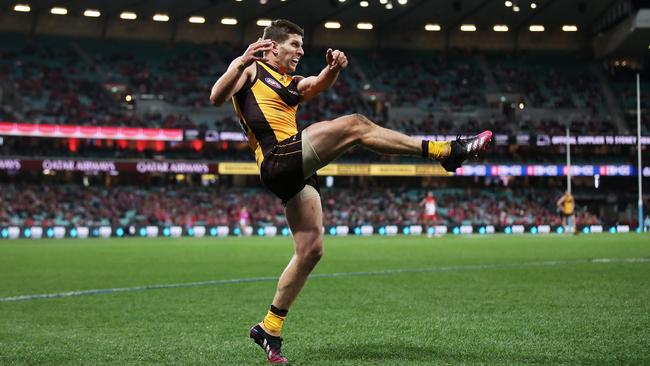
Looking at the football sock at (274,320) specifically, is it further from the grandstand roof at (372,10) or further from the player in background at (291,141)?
the grandstand roof at (372,10)

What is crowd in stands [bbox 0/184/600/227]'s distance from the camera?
48.1 metres

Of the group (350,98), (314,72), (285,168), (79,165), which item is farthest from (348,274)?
(314,72)

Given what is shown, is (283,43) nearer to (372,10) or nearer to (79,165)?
(79,165)

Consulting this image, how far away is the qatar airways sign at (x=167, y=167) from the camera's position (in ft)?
171

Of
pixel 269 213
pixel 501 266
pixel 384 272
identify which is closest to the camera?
pixel 384 272

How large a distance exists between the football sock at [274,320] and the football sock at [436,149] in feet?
5.36

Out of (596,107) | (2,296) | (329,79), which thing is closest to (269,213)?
(596,107)

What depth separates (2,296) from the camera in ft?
34.6

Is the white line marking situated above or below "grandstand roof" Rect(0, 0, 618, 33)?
below

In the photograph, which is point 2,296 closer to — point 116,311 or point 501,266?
Answer: point 116,311

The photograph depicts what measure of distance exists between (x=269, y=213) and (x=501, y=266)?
37.2 metres

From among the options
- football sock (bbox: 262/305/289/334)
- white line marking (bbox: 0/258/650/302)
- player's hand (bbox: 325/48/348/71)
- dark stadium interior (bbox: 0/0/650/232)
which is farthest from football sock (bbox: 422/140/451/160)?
dark stadium interior (bbox: 0/0/650/232)

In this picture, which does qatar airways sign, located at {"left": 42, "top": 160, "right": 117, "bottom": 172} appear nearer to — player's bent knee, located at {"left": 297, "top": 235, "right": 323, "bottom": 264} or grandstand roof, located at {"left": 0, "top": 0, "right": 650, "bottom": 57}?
grandstand roof, located at {"left": 0, "top": 0, "right": 650, "bottom": 57}

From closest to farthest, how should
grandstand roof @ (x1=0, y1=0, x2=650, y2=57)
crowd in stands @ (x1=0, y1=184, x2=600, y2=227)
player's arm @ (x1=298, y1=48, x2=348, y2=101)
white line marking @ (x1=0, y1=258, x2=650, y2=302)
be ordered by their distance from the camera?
player's arm @ (x1=298, y1=48, x2=348, y2=101) < white line marking @ (x1=0, y1=258, x2=650, y2=302) < crowd in stands @ (x1=0, y1=184, x2=600, y2=227) < grandstand roof @ (x1=0, y1=0, x2=650, y2=57)
